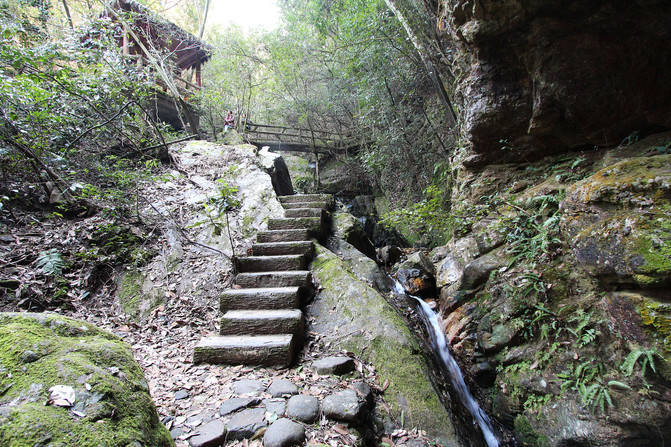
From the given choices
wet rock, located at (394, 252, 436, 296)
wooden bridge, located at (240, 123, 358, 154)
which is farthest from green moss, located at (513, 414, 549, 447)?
wooden bridge, located at (240, 123, 358, 154)

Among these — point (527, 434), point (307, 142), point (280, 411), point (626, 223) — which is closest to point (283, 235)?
point (280, 411)

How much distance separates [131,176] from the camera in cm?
527

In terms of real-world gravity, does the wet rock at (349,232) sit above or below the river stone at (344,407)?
above

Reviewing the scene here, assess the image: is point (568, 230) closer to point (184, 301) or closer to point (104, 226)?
point (184, 301)

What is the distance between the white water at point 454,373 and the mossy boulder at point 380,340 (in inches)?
47.1

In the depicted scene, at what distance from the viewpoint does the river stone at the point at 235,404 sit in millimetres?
2422

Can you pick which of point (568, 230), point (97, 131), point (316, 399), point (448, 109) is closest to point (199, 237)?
point (97, 131)

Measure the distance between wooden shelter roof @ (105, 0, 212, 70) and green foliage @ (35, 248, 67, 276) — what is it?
8096 mm

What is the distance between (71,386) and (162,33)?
15.1 m

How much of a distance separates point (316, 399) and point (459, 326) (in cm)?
303

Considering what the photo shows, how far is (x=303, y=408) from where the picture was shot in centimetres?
243

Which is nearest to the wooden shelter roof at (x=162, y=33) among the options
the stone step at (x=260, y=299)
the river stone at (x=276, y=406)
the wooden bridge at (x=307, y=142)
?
the wooden bridge at (x=307, y=142)

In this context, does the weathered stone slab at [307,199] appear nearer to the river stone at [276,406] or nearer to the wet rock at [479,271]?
the wet rock at [479,271]

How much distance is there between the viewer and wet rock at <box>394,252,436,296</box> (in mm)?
6586
